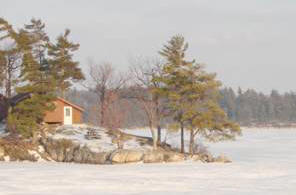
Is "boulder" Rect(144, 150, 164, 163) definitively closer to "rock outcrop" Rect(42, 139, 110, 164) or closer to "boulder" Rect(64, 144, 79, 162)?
"rock outcrop" Rect(42, 139, 110, 164)

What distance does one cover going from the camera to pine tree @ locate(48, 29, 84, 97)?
51.8 metres

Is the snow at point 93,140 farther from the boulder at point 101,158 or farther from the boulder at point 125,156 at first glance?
the boulder at point 125,156

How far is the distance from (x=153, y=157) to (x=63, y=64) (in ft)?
42.5

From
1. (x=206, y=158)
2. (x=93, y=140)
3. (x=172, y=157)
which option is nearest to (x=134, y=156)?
(x=172, y=157)

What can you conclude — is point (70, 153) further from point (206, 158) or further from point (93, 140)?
point (206, 158)

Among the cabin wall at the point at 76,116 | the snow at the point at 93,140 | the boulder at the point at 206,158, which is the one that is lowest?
the boulder at the point at 206,158

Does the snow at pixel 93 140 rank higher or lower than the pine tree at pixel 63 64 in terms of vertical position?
lower

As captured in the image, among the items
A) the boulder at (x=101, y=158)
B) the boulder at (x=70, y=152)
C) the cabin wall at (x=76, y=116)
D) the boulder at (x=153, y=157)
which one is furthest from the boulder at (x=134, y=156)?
the cabin wall at (x=76, y=116)

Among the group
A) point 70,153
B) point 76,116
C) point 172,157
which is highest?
point 76,116

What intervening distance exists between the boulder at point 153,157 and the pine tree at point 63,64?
35.2 ft

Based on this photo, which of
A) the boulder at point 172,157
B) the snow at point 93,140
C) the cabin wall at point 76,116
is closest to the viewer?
the boulder at point 172,157

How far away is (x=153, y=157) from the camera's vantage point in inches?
1789

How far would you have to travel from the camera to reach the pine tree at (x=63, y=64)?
51.8 m

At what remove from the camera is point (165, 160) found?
4575cm
